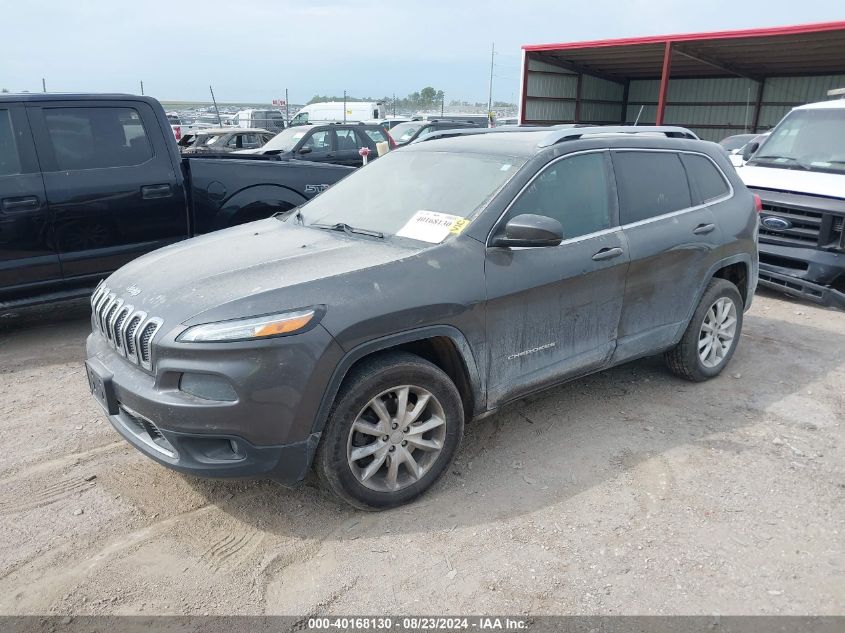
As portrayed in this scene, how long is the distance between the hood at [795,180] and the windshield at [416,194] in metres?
4.74

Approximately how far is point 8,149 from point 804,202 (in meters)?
7.29

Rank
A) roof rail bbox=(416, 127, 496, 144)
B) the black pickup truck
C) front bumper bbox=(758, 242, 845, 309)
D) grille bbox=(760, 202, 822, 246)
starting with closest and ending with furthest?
roof rail bbox=(416, 127, 496, 144), the black pickup truck, front bumper bbox=(758, 242, 845, 309), grille bbox=(760, 202, 822, 246)

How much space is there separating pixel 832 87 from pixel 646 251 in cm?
1716

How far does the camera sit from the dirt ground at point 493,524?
8.72 ft

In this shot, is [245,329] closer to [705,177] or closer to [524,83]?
[705,177]

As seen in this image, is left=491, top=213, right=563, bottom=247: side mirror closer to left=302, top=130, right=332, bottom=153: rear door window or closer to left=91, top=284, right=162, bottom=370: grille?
left=91, top=284, right=162, bottom=370: grille

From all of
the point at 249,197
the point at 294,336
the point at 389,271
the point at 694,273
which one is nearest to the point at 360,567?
the point at 294,336

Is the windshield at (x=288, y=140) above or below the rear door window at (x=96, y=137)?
below

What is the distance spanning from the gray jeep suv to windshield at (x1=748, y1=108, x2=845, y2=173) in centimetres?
356

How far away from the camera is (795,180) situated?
7125 millimetres

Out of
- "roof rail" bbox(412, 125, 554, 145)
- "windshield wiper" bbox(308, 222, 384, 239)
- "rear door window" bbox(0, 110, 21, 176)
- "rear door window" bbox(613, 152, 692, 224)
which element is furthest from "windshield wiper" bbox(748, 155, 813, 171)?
→ "rear door window" bbox(0, 110, 21, 176)

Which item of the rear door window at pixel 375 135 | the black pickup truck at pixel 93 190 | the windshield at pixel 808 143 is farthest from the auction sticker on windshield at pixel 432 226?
the rear door window at pixel 375 135

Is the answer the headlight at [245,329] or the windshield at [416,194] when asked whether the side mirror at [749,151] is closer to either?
the windshield at [416,194]

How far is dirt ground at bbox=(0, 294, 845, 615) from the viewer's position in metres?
2.66
